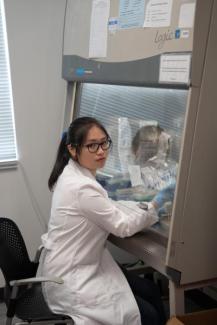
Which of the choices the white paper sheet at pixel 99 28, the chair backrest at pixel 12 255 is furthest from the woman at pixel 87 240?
the white paper sheet at pixel 99 28

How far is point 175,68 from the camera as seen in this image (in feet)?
5.10

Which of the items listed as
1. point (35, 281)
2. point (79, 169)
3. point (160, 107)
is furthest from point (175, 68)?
point (35, 281)

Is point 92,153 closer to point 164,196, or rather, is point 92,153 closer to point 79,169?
point 79,169

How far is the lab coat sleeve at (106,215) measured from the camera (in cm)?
173

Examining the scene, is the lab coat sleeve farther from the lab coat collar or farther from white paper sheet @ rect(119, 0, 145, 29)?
white paper sheet @ rect(119, 0, 145, 29)

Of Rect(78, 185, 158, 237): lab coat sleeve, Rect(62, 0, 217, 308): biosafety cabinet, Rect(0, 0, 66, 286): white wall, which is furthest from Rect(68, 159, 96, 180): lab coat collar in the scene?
Rect(0, 0, 66, 286): white wall

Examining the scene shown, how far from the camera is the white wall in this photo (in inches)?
99.8

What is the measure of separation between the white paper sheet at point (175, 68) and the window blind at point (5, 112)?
1.23 meters

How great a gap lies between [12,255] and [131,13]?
115 centimetres

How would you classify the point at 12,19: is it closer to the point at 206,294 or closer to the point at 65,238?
the point at 65,238

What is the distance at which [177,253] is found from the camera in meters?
1.60

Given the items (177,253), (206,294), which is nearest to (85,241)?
(177,253)

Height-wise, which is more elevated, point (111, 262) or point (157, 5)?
point (157, 5)

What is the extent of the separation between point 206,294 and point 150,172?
1079 millimetres
